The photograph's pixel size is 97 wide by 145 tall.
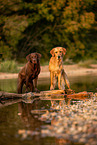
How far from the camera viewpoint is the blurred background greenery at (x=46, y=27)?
32938 millimetres

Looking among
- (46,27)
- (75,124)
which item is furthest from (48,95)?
(46,27)

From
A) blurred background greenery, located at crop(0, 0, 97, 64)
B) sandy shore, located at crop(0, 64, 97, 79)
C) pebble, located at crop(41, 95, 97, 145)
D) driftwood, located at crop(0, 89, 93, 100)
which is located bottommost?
pebble, located at crop(41, 95, 97, 145)

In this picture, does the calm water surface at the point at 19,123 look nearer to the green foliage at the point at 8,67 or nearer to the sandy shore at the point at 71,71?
the sandy shore at the point at 71,71

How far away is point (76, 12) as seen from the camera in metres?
35.2

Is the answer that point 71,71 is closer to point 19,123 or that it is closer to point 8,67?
point 8,67

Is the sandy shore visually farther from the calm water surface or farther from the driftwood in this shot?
the calm water surface

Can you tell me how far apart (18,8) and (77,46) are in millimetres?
7526

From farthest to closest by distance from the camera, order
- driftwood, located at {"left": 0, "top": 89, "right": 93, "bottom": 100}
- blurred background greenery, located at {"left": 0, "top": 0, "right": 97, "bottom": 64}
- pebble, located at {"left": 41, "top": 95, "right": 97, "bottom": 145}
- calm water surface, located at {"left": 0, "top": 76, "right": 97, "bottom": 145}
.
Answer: blurred background greenery, located at {"left": 0, "top": 0, "right": 97, "bottom": 64}
driftwood, located at {"left": 0, "top": 89, "right": 93, "bottom": 100}
pebble, located at {"left": 41, "top": 95, "right": 97, "bottom": 145}
calm water surface, located at {"left": 0, "top": 76, "right": 97, "bottom": 145}

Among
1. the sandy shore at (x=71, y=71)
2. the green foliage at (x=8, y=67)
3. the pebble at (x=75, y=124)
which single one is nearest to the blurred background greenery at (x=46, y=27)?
the sandy shore at (x=71, y=71)

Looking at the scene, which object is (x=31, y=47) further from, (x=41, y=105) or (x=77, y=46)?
(x=41, y=105)

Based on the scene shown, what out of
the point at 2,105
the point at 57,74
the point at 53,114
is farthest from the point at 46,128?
the point at 57,74

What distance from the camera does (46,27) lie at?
36.9 metres

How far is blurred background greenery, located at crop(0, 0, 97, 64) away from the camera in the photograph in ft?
108

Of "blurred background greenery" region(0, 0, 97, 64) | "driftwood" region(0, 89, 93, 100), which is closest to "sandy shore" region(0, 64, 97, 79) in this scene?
"blurred background greenery" region(0, 0, 97, 64)
